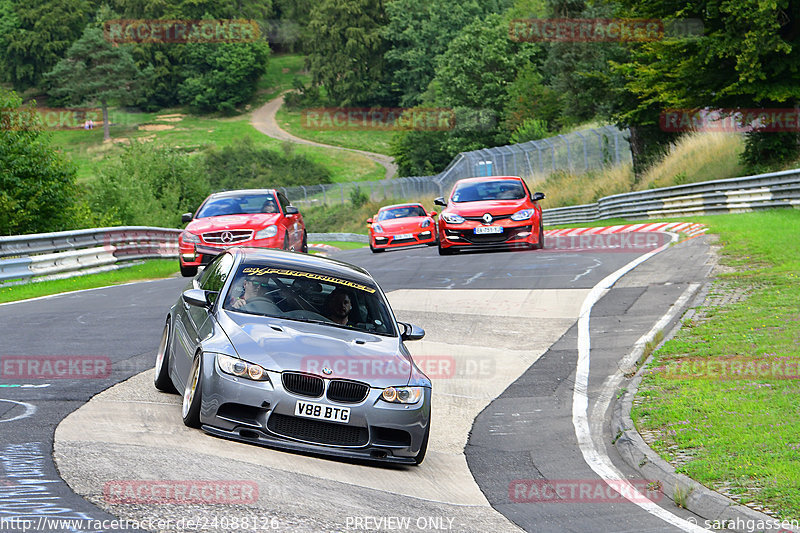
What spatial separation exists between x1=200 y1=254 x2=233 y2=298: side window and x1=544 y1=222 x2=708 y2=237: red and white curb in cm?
1656

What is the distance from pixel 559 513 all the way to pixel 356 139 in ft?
394

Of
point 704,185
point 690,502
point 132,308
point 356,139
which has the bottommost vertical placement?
point 356,139

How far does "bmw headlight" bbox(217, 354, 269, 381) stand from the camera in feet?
24.5

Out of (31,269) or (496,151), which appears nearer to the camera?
(31,269)

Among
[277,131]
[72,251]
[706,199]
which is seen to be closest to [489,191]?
[72,251]

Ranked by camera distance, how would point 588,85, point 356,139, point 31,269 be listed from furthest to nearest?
point 356,139, point 588,85, point 31,269

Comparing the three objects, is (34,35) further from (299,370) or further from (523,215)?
(299,370)

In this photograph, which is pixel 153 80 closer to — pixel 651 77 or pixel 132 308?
pixel 651 77

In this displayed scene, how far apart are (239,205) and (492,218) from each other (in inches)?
219

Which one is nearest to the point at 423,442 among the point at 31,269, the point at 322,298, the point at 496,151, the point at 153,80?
the point at 322,298

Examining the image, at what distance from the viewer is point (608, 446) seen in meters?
8.70

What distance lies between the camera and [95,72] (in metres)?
128

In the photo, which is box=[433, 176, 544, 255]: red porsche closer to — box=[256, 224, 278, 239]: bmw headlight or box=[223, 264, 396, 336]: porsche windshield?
box=[256, 224, 278, 239]: bmw headlight

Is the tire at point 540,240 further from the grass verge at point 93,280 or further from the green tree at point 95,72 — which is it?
the green tree at point 95,72
